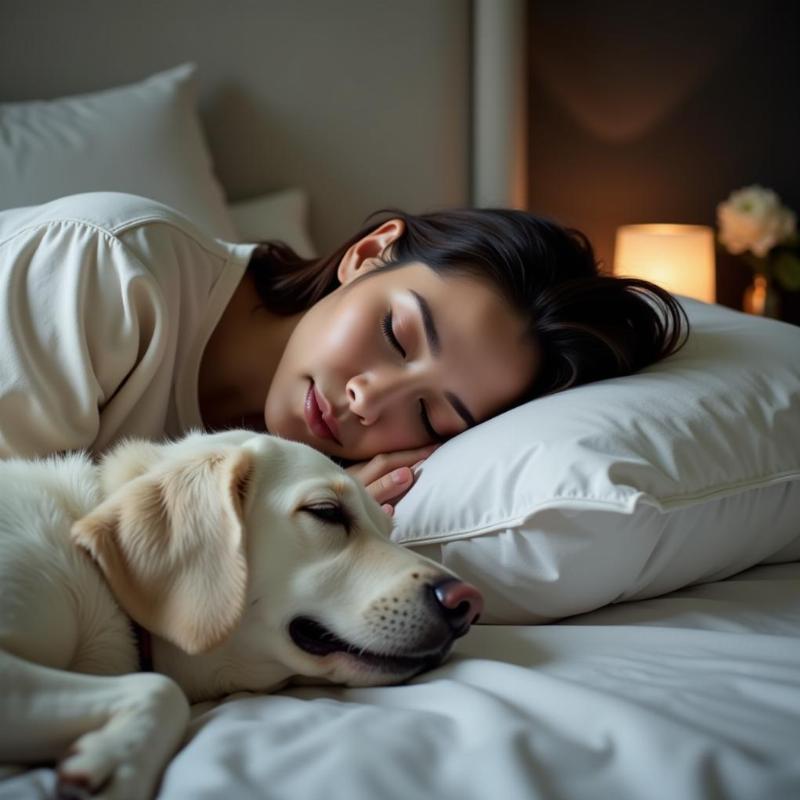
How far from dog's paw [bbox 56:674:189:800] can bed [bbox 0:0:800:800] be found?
28mm

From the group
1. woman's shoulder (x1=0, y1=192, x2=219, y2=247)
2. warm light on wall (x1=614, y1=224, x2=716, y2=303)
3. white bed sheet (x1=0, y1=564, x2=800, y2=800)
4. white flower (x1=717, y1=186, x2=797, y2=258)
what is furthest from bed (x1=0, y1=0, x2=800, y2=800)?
white flower (x1=717, y1=186, x2=797, y2=258)

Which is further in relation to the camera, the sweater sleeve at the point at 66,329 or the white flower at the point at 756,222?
the white flower at the point at 756,222

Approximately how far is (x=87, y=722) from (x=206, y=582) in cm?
21

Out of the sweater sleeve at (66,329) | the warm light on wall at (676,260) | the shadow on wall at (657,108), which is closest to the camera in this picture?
the sweater sleeve at (66,329)

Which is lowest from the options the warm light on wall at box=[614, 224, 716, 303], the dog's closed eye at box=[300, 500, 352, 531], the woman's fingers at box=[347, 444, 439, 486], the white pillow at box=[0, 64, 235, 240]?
the warm light on wall at box=[614, 224, 716, 303]

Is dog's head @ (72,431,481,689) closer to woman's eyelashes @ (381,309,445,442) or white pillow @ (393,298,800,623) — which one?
white pillow @ (393,298,800,623)

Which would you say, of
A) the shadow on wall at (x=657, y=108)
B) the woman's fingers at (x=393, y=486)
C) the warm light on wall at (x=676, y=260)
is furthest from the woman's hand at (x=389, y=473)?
the shadow on wall at (x=657, y=108)

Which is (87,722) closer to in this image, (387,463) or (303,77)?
(387,463)

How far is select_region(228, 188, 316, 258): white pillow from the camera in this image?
2.96m

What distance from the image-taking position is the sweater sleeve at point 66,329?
1.55 metres

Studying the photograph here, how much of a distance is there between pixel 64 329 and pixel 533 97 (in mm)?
2991

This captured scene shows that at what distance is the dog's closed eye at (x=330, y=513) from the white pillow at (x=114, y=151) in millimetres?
1568

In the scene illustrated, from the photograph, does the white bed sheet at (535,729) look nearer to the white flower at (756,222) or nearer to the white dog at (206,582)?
the white dog at (206,582)

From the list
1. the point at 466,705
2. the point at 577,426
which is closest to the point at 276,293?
the point at 577,426
